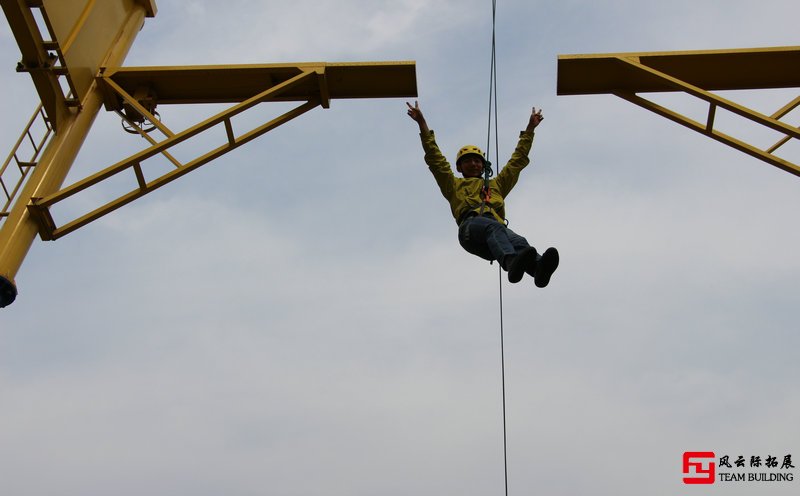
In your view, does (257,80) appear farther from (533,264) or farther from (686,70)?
(686,70)

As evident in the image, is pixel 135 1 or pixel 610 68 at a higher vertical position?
pixel 135 1

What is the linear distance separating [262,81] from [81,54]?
135 centimetres

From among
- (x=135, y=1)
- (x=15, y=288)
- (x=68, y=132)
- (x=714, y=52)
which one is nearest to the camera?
(x=15, y=288)

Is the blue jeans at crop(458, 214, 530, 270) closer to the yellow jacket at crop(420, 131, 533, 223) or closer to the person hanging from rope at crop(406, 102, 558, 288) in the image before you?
the person hanging from rope at crop(406, 102, 558, 288)

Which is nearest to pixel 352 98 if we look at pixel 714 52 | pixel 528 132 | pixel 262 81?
pixel 262 81

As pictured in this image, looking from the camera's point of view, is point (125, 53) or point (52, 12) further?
point (125, 53)

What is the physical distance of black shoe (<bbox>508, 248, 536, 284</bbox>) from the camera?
243 inches

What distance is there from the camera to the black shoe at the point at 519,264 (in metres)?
6.16

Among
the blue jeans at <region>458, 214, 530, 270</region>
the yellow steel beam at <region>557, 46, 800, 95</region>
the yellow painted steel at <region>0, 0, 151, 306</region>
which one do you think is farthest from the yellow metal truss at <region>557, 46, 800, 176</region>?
the yellow painted steel at <region>0, 0, 151, 306</region>

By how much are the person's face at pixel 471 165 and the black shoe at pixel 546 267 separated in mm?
1640

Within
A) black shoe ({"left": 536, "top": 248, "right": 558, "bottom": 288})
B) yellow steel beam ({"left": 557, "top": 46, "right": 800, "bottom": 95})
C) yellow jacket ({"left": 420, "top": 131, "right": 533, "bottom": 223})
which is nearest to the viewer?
black shoe ({"left": 536, "top": 248, "right": 558, "bottom": 288})

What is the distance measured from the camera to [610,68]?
7.06 meters

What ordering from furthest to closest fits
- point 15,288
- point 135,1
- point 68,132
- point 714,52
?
point 135,1
point 714,52
point 68,132
point 15,288

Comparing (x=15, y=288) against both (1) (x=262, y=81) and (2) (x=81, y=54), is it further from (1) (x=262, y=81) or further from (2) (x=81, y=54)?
(1) (x=262, y=81)
